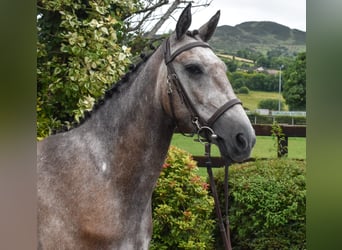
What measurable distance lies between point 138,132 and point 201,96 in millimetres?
304

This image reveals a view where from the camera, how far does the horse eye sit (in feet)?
5.40

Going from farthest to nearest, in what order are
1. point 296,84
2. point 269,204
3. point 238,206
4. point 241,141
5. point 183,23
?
point 238,206 < point 269,204 < point 296,84 < point 183,23 < point 241,141

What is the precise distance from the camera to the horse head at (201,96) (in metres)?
1.58

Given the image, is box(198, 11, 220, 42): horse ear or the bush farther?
the bush

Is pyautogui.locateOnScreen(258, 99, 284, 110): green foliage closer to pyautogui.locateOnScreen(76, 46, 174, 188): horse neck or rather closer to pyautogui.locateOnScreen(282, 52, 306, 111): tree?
pyautogui.locateOnScreen(282, 52, 306, 111): tree

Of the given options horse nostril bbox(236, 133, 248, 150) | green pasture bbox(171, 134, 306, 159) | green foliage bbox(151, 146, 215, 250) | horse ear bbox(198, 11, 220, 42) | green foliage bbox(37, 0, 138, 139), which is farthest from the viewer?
green pasture bbox(171, 134, 306, 159)

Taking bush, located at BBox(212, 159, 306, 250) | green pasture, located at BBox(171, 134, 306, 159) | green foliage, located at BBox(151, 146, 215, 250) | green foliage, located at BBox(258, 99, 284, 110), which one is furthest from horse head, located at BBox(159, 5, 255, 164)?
bush, located at BBox(212, 159, 306, 250)

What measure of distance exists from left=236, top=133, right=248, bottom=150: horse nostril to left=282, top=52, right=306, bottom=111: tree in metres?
1.54

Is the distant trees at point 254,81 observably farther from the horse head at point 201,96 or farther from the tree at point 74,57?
the horse head at point 201,96

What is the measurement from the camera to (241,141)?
1.57 meters

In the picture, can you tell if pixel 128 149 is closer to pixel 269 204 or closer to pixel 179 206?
pixel 179 206

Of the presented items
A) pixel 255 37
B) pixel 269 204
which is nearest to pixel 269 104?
pixel 255 37

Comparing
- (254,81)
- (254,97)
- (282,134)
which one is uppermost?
(254,81)

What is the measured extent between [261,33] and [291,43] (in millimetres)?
228
